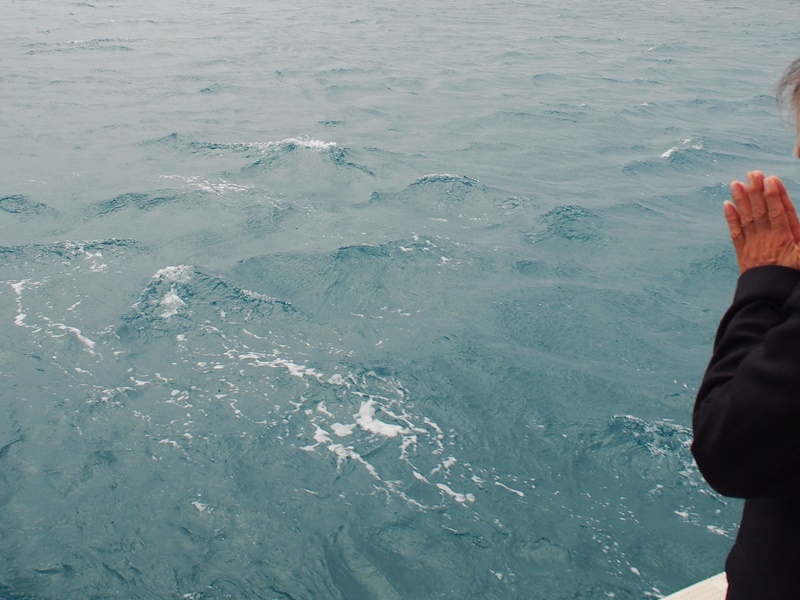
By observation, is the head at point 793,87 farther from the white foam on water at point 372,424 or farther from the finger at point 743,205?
the white foam on water at point 372,424

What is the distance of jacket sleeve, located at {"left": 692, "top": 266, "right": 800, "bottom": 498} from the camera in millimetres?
1233

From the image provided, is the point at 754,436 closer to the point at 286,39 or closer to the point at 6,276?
the point at 6,276

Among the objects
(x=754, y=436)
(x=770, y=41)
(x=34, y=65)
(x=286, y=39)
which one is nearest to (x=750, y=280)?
(x=754, y=436)

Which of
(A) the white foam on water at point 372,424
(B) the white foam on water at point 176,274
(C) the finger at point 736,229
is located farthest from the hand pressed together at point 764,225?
(B) the white foam on water at point 176,274

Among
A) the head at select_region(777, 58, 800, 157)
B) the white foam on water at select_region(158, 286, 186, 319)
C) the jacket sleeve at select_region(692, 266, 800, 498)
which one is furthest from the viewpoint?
the white foam on water at select_region(158, 286, 186, 319)

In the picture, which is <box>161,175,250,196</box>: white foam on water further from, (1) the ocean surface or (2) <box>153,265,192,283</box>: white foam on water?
(2) <box>153,265,192,283</box>: white foam on water

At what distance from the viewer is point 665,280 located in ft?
22.0

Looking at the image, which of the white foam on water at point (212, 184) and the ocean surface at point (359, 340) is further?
the white foam on water at point (212, 184)

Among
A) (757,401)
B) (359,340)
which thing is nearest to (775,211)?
(757,401)

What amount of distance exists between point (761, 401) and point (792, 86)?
612 mm

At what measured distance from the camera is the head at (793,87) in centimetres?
140

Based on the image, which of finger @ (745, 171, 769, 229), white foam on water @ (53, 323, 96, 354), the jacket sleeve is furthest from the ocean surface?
the jacket sleeve

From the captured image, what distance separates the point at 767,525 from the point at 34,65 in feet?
51.2

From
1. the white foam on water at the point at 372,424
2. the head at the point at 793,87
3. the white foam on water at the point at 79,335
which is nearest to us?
the head at the point at 793,87
